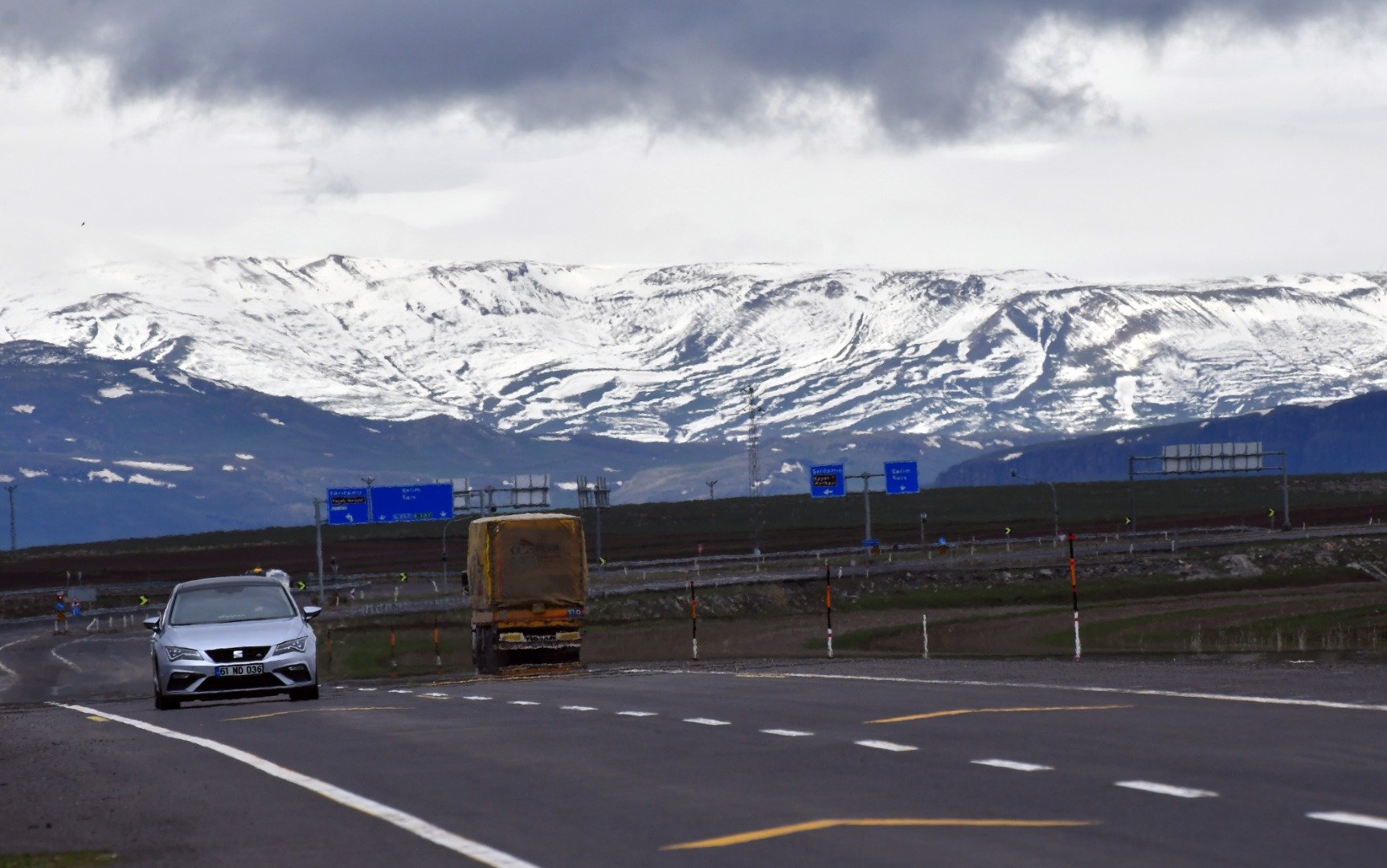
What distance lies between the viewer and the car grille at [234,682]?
2692cm

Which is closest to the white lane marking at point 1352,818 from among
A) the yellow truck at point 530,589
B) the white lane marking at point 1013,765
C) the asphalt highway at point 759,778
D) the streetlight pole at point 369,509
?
the asphalt highway at point 759,778

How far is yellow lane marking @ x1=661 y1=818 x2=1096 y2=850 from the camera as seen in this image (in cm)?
1131

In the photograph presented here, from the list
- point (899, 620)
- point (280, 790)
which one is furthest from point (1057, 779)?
point (899, 620)

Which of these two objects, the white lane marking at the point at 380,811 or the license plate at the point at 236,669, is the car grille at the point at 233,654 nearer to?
the license plate at the point at 236,669

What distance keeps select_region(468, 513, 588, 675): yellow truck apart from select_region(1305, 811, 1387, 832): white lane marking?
33.4 metres

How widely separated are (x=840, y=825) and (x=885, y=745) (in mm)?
4934

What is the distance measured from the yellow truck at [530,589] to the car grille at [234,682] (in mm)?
17056

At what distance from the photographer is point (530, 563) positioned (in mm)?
44625

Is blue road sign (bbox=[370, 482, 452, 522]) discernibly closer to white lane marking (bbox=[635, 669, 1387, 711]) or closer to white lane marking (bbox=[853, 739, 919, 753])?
white lane marking (bbox=[635, 669, 1387, 711])

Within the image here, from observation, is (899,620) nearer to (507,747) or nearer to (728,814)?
(507,747)

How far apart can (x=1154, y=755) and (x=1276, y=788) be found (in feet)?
7.24

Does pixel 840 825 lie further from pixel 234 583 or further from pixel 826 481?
pixel 826 481

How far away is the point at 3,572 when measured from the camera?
163m

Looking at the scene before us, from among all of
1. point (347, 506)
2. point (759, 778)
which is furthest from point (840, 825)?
point (347, 506)
